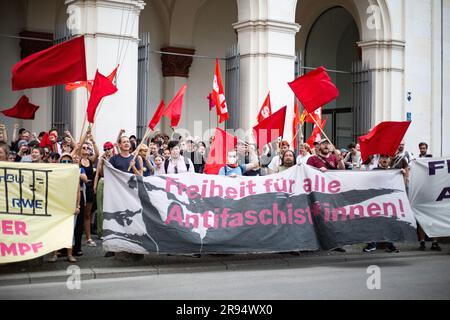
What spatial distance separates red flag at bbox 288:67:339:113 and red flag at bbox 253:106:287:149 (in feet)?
4.39

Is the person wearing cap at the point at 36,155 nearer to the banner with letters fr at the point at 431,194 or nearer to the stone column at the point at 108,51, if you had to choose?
the stone column at the point at 108,51

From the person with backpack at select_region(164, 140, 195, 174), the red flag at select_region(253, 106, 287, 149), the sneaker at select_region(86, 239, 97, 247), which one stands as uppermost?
the red flag at select_region(253, 106, 287, 149)

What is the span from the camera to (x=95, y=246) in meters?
12.2

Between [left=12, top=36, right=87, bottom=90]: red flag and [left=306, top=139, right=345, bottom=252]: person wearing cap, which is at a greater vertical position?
[left=12, top=36, right=87, bottom=90]: red flag

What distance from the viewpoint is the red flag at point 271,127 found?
14.7 m

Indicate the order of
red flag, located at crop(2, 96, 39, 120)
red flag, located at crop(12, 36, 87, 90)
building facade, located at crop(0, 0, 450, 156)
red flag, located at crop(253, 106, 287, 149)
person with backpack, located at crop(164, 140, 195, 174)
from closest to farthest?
red flag, located at crop(12, 36, 87, 90) → person with backpack, located at crop(164, 140, 195, 174) → red flag, located at crop(253, 106, 287, 149) → red flag, located at crop(2, 96, 39, 120) → building facade, located at crop(0, 0, 450, 156)

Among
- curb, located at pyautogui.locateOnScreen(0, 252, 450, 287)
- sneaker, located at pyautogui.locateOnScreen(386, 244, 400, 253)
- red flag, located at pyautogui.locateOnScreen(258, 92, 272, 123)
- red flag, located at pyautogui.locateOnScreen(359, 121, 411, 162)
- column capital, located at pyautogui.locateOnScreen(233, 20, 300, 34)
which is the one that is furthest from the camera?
column capital, located at pyautogui.locateOnScreen(233, 20, 300, 34)

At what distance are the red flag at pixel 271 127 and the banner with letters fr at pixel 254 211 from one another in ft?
10.8

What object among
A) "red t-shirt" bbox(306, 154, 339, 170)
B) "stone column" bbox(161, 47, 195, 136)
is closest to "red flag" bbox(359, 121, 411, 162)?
"red t-shirt" bbox(306, 154, 339, 170)

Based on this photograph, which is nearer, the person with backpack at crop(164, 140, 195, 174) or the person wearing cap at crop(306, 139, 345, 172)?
the person wearing cap at crop(306, 139, 345, 172)

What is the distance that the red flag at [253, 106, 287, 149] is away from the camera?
14.7 metres

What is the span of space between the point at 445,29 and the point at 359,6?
3.52 metres

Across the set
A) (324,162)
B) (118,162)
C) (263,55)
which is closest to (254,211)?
(324,162)

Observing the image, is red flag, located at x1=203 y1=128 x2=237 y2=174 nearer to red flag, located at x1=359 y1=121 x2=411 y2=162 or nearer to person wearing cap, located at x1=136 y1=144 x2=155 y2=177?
person wearing cap, located at x1=136 y1=144 x2=155 y2=177
